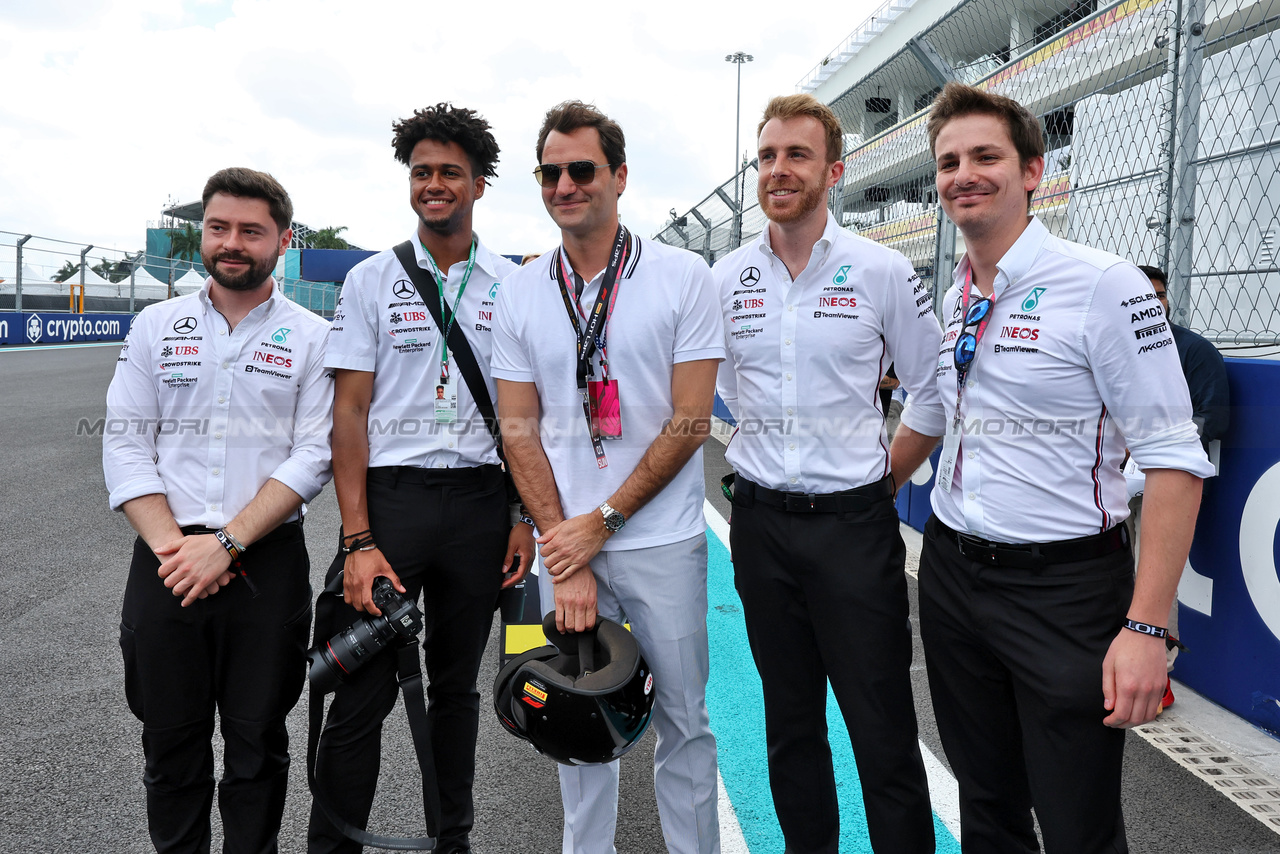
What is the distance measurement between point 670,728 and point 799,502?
2.39ft

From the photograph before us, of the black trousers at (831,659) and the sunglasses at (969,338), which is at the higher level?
the sunglasses at (969,338)

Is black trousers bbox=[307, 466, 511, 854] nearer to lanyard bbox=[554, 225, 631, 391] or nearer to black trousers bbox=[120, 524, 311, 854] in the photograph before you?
black trousers bbox=[120, 524, 311, 854]

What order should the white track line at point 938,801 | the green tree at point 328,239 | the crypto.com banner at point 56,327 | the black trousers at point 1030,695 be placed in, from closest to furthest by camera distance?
the black trousers at point 1030,695
the white track line at point 938,801
the crypto.com banner at point 56,327
the green tree at point 328,239

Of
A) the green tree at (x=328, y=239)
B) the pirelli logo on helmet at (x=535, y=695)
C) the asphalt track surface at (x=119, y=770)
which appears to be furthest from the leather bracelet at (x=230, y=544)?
the green tree at (x=328, y=239)

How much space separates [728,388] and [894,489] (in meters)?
0.64

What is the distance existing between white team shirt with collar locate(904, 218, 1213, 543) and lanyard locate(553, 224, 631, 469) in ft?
3.08

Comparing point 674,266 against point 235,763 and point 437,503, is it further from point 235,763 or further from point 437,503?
point 235,763

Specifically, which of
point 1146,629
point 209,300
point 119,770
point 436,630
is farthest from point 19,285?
point 1146,629

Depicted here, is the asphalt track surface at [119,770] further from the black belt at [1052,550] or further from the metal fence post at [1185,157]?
the metal fence post at [1185,157]

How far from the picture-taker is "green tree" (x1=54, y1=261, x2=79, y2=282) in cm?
2117

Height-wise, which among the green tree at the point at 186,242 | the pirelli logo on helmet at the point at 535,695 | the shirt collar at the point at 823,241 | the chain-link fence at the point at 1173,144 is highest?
the green tree at the point at 186,242

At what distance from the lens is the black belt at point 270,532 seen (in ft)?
7.66

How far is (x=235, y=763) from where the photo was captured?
231cm

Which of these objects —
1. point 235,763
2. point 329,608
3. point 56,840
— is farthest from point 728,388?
point 56,840
